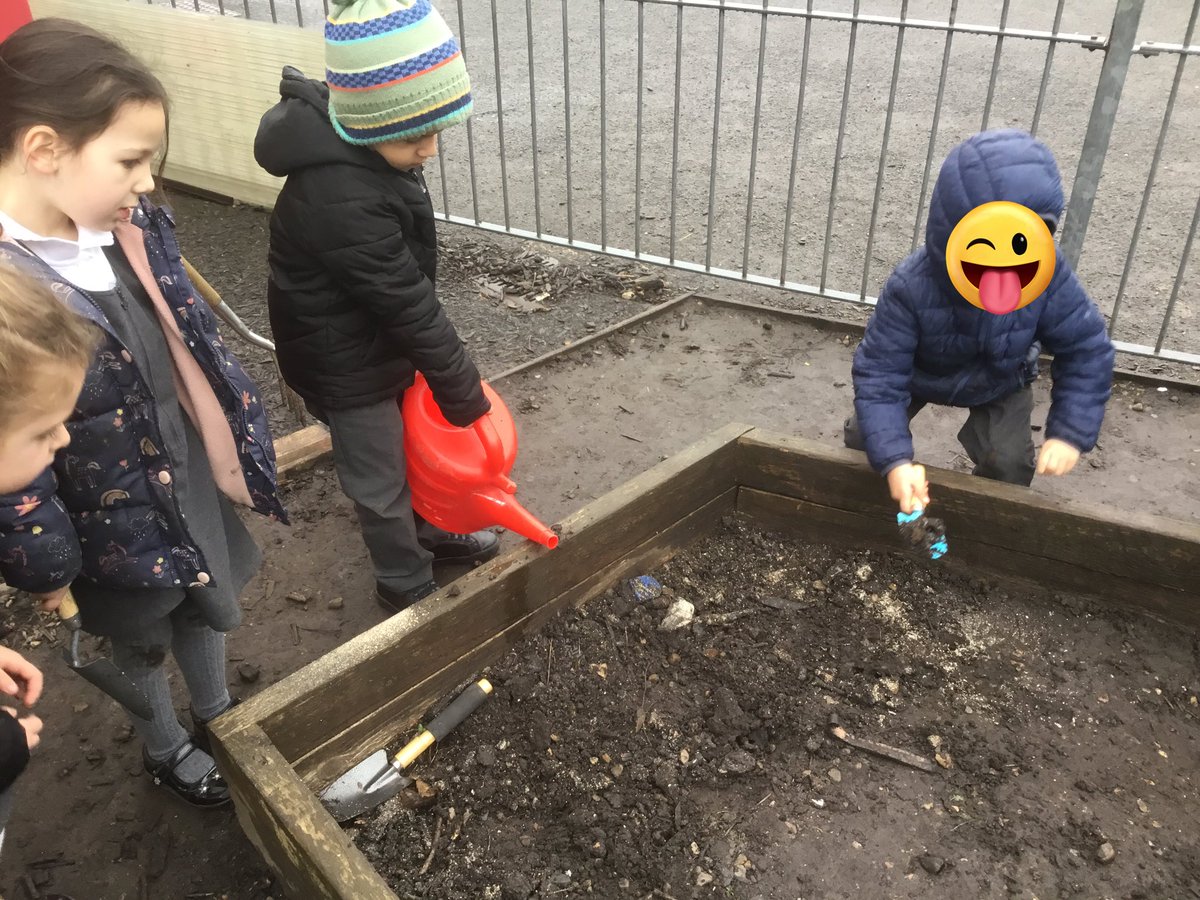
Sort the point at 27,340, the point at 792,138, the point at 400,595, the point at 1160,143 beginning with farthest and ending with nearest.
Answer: the point at 792,138, the point at 1160,143, the point at 400,595, the point at 27,340

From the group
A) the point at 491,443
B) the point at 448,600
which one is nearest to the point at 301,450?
the point at 491,443

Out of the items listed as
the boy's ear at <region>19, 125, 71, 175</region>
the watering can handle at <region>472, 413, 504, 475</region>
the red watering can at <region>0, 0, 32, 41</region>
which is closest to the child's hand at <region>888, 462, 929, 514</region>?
the watering can handle at <region>472, 413, 504, 475</region>

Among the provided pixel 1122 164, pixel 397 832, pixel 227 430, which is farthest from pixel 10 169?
pixel 1122 164

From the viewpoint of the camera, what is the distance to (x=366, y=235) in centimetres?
204

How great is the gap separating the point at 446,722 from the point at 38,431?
3.38 ft

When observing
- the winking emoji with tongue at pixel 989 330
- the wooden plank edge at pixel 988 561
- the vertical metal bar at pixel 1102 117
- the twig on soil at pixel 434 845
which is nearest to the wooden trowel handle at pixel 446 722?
Answer: the twig on soil at pixel 434 845

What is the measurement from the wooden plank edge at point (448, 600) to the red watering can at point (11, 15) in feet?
10.4

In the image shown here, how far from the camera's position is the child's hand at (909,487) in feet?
7.05

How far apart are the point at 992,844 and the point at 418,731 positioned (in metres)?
1.14

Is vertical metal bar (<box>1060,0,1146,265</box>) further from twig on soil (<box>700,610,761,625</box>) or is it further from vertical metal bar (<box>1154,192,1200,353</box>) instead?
twig on soil (<box>700,610,761,625</box>)

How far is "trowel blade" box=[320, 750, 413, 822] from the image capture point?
1862 mm

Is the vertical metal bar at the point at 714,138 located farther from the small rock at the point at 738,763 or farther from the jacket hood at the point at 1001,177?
the small rock at the point at 738,763

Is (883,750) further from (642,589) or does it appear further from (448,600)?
(448,600)

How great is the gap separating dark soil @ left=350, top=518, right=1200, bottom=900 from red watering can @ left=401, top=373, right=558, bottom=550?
0.35m
